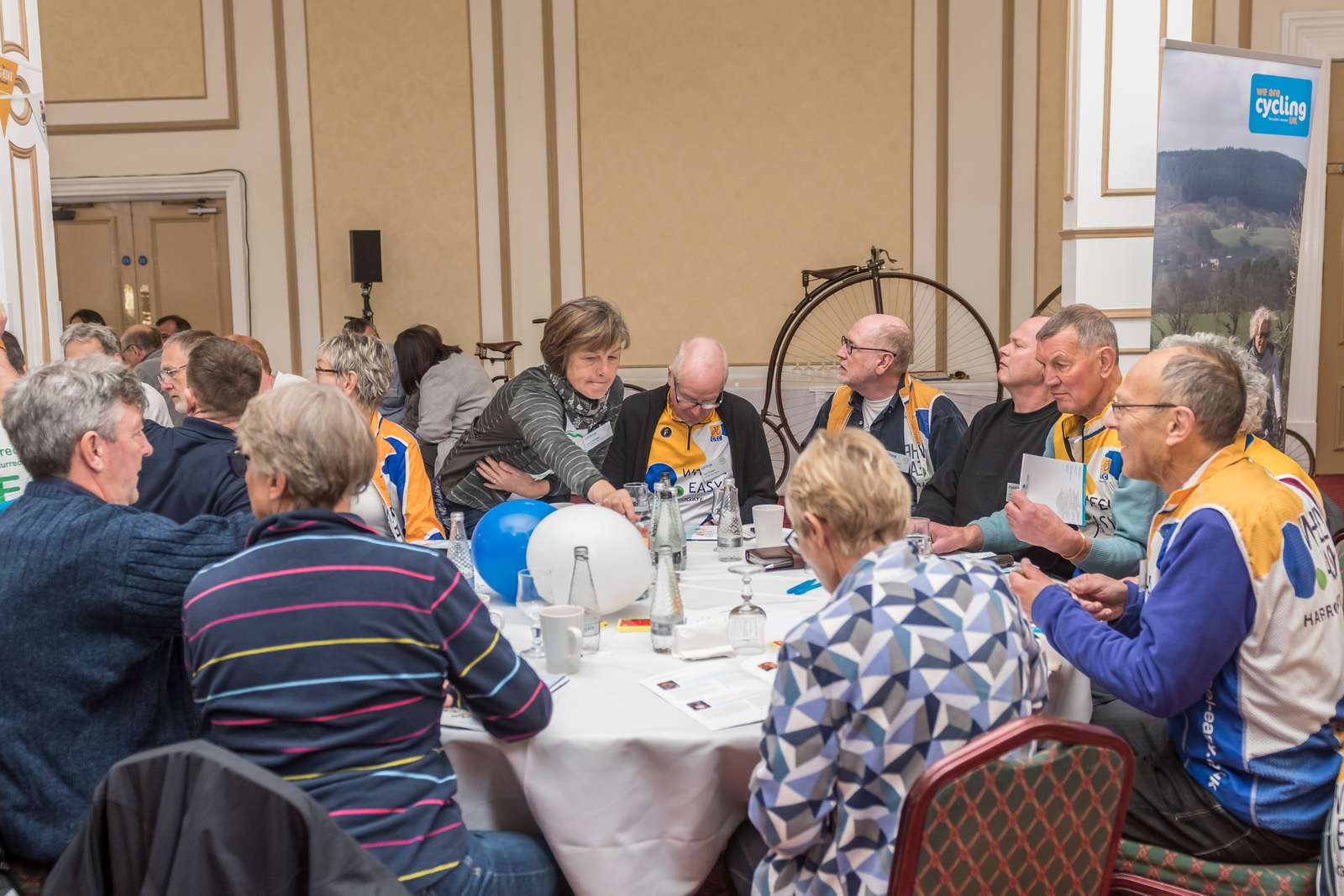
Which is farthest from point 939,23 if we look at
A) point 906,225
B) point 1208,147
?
point 1208,147

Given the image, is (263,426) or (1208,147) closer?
(263,426)

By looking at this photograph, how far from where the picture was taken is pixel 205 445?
8.30ft

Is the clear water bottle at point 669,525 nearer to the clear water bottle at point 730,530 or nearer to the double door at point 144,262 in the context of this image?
the clear water bottle at point 730,530

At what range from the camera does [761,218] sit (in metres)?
7.70

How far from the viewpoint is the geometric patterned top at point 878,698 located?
1322mm

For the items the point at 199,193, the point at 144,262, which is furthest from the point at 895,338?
the point at 144,262

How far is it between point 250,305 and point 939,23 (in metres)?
5.11

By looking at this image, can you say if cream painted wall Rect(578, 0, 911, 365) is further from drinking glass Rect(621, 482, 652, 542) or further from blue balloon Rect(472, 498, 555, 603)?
blue balloon Rect(472, 498, 555, 603)

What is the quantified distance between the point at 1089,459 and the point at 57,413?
7.43 ft

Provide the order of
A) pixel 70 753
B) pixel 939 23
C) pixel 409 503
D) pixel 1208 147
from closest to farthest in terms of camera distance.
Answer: pixel 70 753, pixel 409 503, pixel 1208 147, pixel 939 23

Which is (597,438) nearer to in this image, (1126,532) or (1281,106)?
(1126,532)

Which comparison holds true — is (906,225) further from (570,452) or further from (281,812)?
(281,812)

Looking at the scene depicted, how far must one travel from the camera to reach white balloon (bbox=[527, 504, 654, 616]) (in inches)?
82.5

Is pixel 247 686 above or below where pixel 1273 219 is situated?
below
